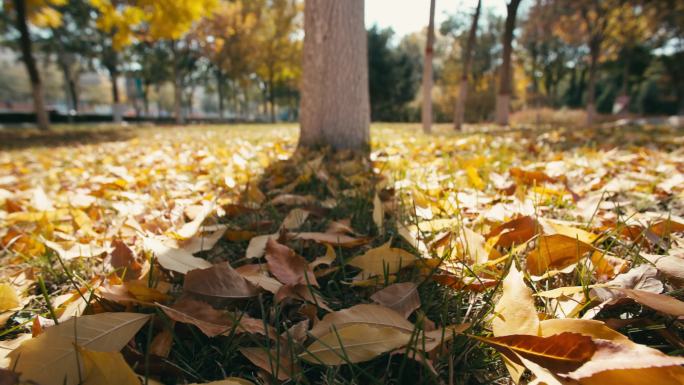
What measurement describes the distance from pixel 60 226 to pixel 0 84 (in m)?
77.4

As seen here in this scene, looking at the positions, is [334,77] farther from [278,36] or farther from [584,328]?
[278,36]

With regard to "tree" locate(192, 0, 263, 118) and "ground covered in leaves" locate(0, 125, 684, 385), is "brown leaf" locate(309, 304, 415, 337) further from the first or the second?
"tree" locate(192, 0, 263, 118)

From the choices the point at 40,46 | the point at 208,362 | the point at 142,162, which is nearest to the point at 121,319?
the point at 208,362

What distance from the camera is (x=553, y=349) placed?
584mm

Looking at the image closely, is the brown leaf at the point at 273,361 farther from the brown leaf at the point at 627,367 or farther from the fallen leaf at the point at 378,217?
the fallen leaf at the point at 378,217

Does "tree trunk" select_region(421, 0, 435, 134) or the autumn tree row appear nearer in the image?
"tree trunk" select_region(421, 0, 435, 134)

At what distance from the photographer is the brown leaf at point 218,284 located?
82cm

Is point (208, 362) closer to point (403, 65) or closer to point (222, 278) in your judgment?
point (222, 278)

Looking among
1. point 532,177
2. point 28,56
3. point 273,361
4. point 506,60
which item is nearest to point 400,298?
point 273,361

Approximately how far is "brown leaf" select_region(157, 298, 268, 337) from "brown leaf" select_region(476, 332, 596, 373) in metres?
0.43

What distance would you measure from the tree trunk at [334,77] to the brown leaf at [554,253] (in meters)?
2.95

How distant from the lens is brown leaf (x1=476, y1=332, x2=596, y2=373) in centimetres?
56

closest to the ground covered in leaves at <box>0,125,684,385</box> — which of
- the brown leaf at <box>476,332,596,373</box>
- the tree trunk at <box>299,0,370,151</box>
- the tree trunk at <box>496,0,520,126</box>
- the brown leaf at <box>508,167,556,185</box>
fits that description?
the brown leaf at <box>476,332,596,373</box>

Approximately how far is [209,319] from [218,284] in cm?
10
